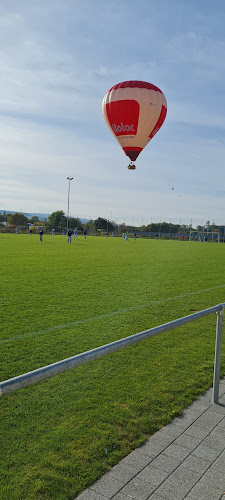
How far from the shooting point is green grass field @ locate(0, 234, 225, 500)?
3.19m

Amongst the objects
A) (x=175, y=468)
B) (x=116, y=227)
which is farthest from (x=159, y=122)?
(x=116, y=227)

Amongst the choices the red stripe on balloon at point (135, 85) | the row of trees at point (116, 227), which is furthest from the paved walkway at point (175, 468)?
the row of trees at point (116, 227)

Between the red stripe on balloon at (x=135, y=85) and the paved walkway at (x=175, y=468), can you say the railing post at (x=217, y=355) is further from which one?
the red stripe on balloon at (x=135, y=85)

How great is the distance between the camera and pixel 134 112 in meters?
19.0

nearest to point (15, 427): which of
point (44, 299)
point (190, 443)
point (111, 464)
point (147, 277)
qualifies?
point (111, 464)

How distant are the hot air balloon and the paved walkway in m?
17.3

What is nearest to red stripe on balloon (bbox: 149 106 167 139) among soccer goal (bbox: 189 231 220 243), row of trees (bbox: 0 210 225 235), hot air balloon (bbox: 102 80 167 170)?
hot air balloon (bbox: 102 80 167 170)

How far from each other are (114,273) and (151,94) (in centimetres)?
934

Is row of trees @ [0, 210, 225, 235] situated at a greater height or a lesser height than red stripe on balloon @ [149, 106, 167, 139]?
lesser

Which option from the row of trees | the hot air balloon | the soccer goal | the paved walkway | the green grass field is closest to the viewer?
the paved walkway

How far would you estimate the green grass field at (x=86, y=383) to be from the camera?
319 cm

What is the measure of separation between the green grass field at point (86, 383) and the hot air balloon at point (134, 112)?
1153cm

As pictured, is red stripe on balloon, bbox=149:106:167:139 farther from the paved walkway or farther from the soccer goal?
the soccer goal

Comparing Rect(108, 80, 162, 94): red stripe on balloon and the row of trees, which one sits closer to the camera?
Rect(108, 80, 162, 94): red stripe on balloon
